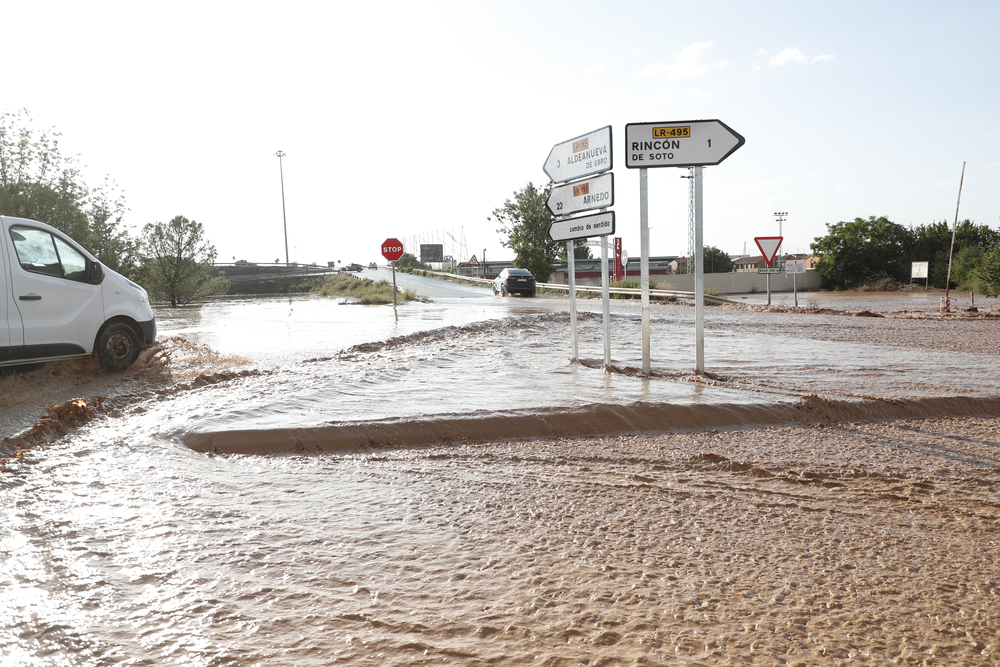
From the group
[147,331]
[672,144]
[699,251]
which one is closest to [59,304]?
[147,331]

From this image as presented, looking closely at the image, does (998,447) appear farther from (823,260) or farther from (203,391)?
(823,260)

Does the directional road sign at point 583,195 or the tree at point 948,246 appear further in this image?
the tree at point 948,246

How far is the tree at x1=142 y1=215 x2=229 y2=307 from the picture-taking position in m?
32.3

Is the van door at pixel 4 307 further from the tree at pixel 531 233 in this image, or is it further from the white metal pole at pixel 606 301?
the tree at pixel 531 233

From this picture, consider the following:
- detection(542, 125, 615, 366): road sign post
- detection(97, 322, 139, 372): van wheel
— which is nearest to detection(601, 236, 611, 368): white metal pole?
detection(542, 125, 615, 366): road sign post

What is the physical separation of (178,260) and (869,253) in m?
51.8

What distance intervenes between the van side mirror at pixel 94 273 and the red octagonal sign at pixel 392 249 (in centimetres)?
→ 1684

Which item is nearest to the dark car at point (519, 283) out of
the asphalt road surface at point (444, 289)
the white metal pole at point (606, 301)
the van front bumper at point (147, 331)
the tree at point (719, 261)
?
the asphalt road surface at point (444, 289)

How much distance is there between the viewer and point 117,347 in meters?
8.50

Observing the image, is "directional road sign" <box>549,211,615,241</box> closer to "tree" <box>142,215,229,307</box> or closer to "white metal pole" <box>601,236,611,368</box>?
"white metal pole" <box>601,236,611,368</box>

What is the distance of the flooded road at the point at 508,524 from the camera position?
238cm

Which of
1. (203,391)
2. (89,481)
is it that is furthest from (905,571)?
(203,391)

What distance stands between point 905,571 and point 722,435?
2.52 metres

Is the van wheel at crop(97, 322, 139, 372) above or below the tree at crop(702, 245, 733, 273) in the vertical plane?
below
